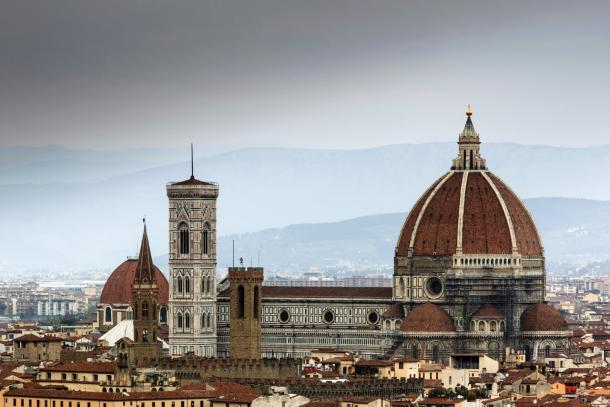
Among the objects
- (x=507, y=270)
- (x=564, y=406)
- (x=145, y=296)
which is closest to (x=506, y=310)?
(x=507, y=270)

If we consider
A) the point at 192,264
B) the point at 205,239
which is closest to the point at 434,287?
the point at 205,239

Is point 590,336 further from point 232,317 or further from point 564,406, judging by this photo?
point 564,406

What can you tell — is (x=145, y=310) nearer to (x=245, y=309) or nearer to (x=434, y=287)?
(x=245, y=309)

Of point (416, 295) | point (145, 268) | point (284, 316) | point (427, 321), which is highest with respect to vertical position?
point (145, 268)

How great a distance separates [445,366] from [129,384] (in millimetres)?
23234

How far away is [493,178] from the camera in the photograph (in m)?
147

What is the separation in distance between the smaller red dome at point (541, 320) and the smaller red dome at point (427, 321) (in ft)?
13.2

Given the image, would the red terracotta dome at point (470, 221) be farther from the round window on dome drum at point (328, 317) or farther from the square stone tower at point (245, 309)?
the square stone tower at point (245, 309)

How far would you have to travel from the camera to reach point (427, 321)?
140m

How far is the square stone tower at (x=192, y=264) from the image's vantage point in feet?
488

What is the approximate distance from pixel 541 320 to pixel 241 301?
16.3 meters

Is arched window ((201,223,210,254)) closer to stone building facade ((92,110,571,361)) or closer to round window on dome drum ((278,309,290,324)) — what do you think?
stone building facade ((92,110,571,361))

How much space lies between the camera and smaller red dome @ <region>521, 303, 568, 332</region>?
5527 inches

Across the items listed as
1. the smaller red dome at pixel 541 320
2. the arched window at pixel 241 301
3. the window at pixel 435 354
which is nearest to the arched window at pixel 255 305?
the arched window at pixel 241 301
